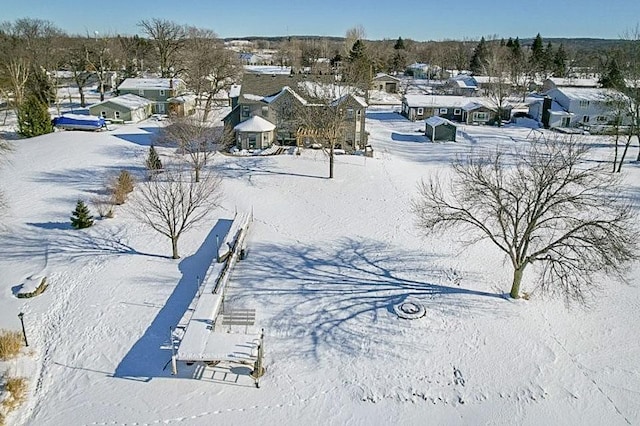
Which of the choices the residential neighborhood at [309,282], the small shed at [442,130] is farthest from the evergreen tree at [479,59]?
the residential neighborhood at [309,282]

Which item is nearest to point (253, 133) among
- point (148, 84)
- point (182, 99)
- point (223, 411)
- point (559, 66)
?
point (182, 99)

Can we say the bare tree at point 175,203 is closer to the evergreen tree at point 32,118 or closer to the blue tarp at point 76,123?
the blue tarp at point 76,123

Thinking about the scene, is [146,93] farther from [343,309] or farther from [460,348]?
[460,348]

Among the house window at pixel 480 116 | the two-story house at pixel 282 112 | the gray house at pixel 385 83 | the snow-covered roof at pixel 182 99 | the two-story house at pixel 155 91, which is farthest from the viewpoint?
the gray house at pixel 385 83

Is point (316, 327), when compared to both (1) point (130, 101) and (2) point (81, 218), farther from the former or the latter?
(1) point (130, 101)

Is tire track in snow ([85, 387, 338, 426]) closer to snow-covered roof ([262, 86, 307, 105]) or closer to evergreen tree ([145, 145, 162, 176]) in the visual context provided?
evergreen tree ([145, 145, 162, 176])

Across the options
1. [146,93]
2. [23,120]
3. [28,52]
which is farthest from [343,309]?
[28,52]

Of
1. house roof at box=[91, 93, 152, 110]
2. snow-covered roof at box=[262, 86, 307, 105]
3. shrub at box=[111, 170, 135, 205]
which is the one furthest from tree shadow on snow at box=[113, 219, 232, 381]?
house roof at box=[91, 93, 152, 110]
